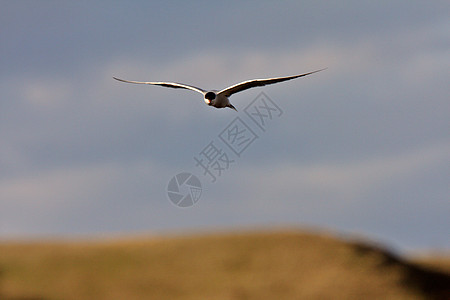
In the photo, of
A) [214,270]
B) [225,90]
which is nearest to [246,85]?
[225,90]

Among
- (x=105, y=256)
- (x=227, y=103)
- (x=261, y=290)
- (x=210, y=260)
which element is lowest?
(x=227, y=103)

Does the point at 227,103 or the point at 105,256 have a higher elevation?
the point at 105,256

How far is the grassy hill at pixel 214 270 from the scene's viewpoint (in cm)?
5322

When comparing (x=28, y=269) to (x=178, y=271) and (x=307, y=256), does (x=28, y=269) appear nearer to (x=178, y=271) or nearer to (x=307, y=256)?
(x=178, y=271)

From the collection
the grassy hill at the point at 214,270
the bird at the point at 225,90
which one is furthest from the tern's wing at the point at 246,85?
the grassy hill at the point at 214,270

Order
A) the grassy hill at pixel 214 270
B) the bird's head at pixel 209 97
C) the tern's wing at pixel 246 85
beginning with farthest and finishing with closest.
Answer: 1. the grassy hill at pixel 214 270
2. the tern's wing at pixel 246 85
3. the bird's head at pixel 209 97

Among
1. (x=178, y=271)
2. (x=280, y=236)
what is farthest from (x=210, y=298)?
(x=280, y=236)

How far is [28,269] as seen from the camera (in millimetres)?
54125

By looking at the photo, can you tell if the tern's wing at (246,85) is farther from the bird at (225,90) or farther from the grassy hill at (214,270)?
the grassy hill at (214,270)

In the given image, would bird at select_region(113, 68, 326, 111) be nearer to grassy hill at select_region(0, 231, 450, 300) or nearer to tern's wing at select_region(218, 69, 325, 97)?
tern's wing at select_region(218, 69, 325, 97)

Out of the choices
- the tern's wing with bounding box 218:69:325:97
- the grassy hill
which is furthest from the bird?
the grassy hill

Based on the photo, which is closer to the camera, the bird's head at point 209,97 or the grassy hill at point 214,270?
the bird's head at point 209,97

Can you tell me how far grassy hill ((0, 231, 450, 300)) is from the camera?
53219mm

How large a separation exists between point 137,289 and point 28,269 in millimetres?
7089
